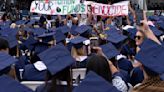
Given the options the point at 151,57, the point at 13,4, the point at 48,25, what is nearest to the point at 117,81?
the point at 151,57

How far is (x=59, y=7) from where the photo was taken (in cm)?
1336

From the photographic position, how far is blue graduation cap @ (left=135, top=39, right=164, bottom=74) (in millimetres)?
4379

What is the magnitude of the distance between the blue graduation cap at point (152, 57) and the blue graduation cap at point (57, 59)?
0.74 meters

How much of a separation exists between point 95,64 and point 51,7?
29.9 ft

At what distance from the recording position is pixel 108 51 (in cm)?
686

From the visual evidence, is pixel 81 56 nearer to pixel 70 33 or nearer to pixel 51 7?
pixel 70 33

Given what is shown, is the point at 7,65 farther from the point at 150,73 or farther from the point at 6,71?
the point at 150,73

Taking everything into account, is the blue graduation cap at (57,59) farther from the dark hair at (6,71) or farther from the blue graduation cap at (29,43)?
the blue graduation cap at (29,43)

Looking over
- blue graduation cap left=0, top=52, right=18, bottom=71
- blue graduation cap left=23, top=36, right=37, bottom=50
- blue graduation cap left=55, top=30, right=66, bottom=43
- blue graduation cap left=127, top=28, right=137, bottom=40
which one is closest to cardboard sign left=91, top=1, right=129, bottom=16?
blue graduation cap left=127, top=28, right=137, bottom=40

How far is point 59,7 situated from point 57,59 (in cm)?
849

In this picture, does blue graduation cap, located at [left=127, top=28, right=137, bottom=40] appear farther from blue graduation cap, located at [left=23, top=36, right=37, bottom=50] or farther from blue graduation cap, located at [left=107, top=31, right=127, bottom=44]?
blue graduation cap, located at [left=23, top=36, right=37, bottom=50]

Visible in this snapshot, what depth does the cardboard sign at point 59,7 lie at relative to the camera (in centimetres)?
1326

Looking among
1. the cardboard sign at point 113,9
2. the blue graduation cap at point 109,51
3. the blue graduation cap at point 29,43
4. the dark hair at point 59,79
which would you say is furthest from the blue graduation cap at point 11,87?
the cardboard sign at point 113,9

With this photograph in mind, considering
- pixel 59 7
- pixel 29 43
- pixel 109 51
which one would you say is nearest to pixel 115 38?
pixel 109 51
